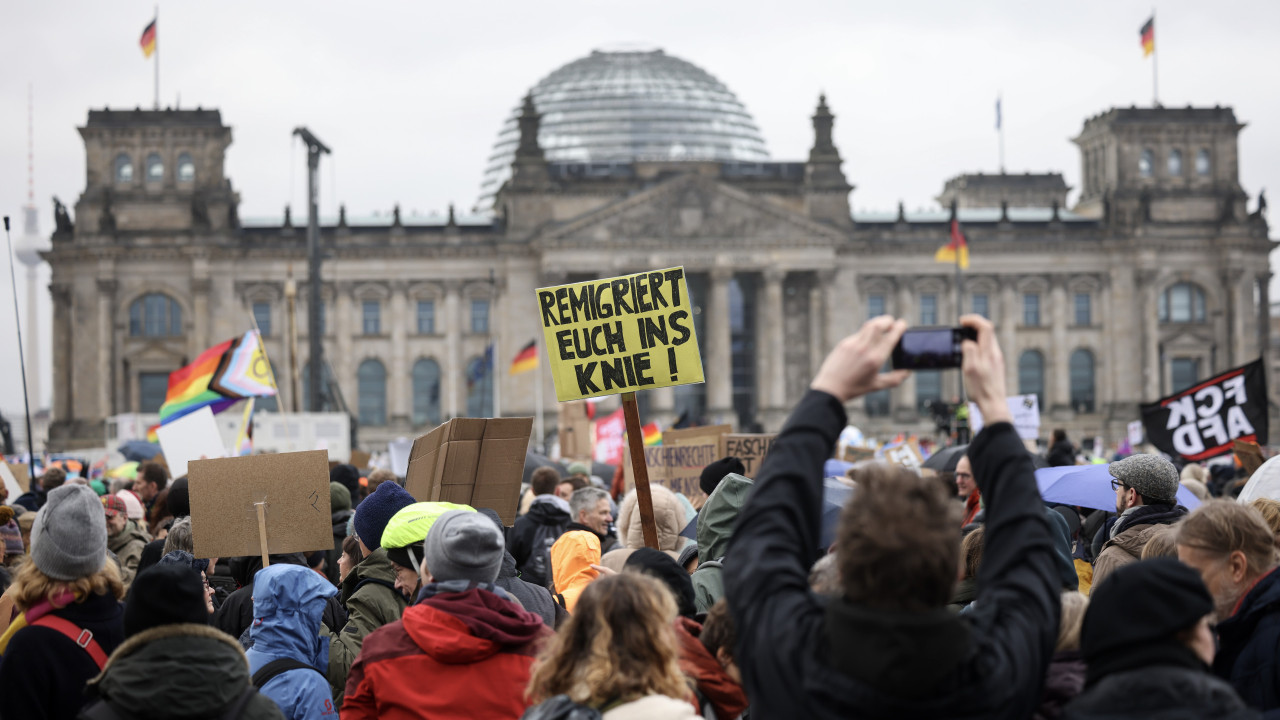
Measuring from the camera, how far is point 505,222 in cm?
7075

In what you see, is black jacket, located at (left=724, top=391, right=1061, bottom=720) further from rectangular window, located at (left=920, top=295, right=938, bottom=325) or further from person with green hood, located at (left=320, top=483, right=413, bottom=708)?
rectangular window, located at (left=920, top=295, right=938, bottom=325)

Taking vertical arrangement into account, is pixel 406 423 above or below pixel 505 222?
below

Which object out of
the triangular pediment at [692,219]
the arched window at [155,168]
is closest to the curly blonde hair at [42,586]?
the triangular pediment at [692,219]

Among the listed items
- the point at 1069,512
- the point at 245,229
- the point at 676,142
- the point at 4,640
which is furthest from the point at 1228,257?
the point at 4,640

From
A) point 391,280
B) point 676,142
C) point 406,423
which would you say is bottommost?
point 406,423

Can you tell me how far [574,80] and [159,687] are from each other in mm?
90285

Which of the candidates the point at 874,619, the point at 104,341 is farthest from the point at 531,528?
the point at 104,341

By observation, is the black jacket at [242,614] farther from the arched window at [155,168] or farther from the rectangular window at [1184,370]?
the rectangular window at [1184,370]

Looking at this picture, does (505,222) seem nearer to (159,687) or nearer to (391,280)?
(391,280)

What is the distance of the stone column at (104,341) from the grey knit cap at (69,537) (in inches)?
2575

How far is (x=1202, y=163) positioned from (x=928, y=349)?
7647 cm

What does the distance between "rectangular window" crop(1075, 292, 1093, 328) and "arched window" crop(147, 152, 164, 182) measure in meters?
45.3

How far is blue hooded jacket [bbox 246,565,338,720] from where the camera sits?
6.40m

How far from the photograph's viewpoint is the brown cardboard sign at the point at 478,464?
884cm
